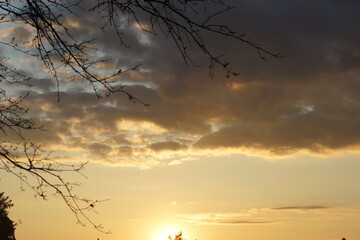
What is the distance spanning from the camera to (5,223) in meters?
46.5

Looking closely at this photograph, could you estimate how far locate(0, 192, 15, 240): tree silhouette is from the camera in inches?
1822

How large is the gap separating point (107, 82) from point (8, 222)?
4323 cm

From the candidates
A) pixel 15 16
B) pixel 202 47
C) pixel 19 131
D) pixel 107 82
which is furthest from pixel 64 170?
pixel 202 47

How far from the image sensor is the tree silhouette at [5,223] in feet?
152

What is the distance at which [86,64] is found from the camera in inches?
261

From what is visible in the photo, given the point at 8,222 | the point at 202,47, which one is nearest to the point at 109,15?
the point at 202,47

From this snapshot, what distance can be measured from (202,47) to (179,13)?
427 mm

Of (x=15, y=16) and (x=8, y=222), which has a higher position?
(x=8, y=222)

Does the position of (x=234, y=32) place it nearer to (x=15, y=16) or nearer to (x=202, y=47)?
(x=202, y=47)

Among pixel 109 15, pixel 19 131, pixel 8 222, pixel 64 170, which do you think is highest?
pixel 8 222

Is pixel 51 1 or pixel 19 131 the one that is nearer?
pixel 51 1

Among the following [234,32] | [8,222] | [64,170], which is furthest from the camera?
[8,222]

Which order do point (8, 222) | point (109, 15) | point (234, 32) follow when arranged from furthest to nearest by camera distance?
point (8, 222)
point (109, 15)
point (234, 32)

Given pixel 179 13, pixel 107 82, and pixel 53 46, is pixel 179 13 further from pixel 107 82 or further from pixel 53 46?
pixel 53 46
